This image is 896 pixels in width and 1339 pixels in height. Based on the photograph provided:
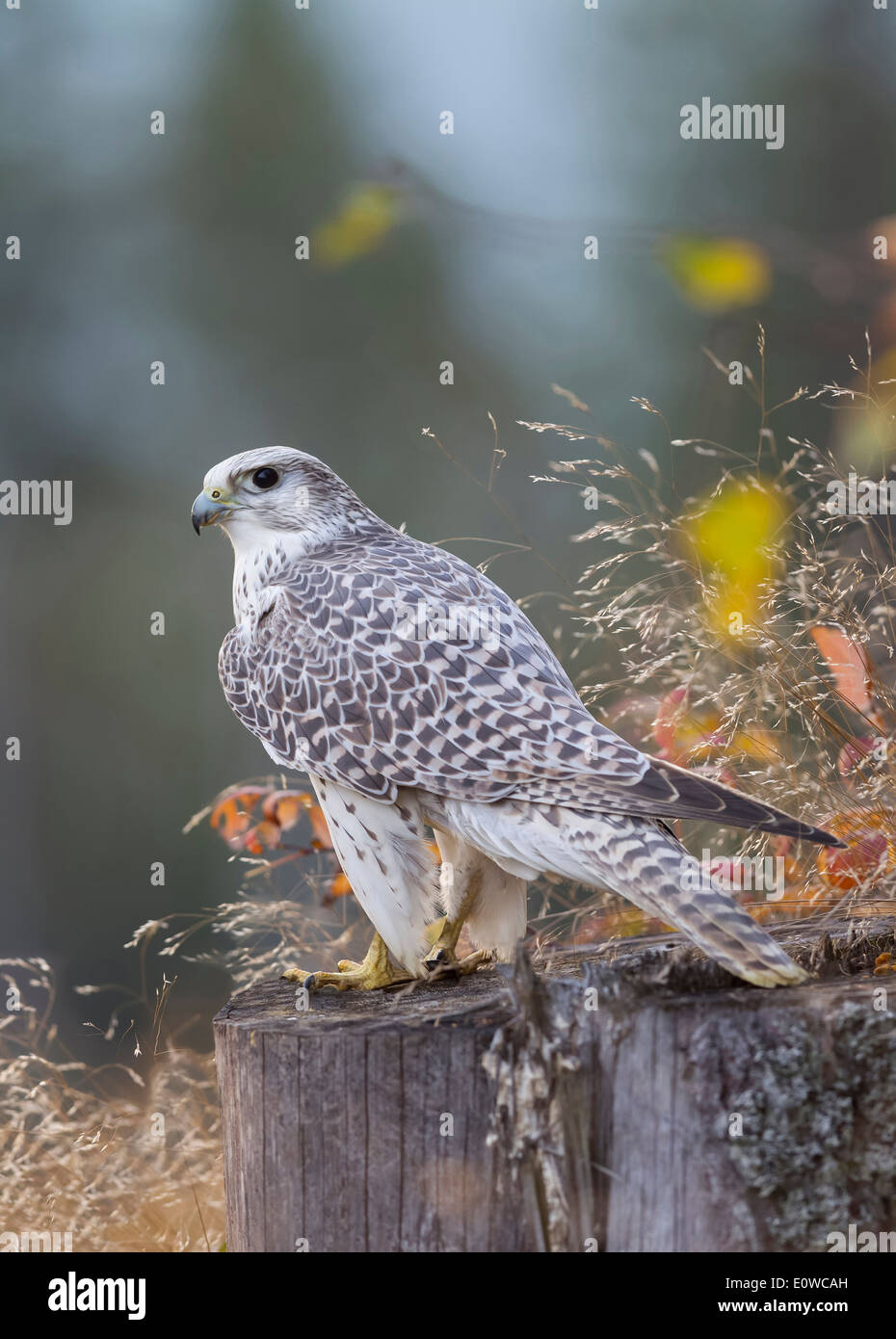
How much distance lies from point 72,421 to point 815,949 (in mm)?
8368

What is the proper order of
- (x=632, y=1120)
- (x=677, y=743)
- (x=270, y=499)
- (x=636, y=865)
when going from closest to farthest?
(x=632, y=1120) < (x=636, y=865) < (x=270, y=499) < (x=677, y=743)

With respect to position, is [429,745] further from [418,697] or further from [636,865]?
[636,865]

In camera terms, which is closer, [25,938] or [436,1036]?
[436,1036]

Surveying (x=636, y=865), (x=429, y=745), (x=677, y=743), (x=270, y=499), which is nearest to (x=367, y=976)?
(x=429, y=745)

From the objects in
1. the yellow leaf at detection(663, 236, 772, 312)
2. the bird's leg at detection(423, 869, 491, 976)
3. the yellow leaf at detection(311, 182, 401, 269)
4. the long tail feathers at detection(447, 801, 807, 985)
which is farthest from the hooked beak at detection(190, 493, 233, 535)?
the yellow leaf at detection(663, 236, 772, 312)

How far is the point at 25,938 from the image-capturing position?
8.70m

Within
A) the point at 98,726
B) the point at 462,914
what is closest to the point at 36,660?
the point at 98,726

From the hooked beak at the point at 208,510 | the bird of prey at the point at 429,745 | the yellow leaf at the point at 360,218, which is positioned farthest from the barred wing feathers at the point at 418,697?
the yellow leaf at the point at 360,218

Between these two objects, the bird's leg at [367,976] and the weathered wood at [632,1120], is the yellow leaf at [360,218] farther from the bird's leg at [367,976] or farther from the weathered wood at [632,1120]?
the weathered wood at [632,1120]

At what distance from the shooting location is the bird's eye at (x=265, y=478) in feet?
10.5

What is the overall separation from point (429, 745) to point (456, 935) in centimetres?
72

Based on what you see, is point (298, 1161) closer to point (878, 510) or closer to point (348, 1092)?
point (348, 1092)

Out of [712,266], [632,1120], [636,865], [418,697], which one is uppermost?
[712,266]

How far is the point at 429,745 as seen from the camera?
2701 millimetres
